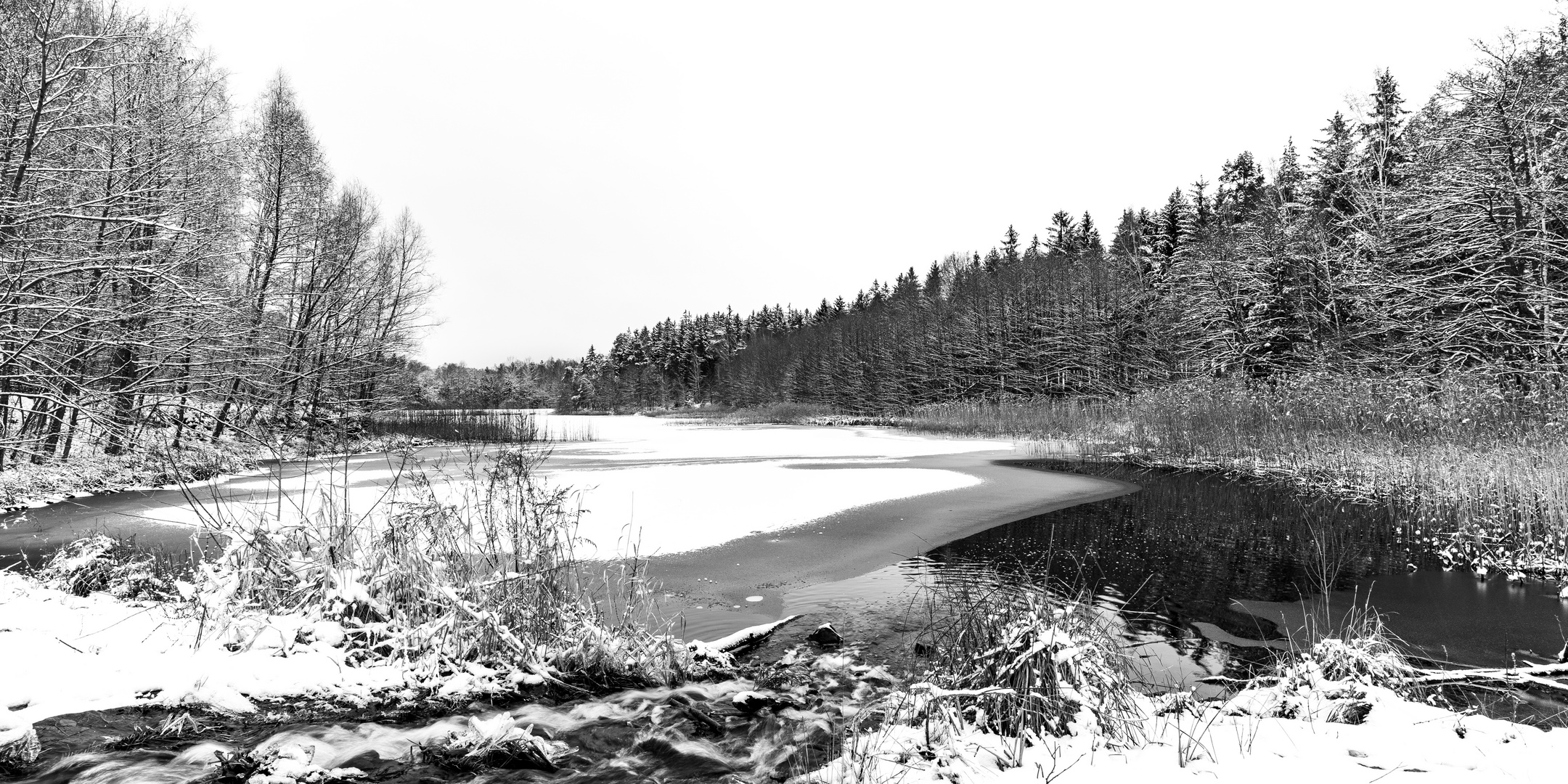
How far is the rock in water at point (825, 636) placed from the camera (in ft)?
17.1

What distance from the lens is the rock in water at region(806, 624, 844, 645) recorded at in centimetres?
521

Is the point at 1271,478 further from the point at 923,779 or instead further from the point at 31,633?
the point at 31,633

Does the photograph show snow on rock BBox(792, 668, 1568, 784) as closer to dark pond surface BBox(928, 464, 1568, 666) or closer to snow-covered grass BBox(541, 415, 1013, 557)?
dark pond surface BBox(928, 464, 1568, 666)

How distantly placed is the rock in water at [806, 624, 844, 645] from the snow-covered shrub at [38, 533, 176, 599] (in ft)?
16.2

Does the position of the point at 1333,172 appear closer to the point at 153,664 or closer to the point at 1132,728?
Result: the point at 1132,728

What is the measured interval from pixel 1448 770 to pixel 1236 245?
99.2 feet

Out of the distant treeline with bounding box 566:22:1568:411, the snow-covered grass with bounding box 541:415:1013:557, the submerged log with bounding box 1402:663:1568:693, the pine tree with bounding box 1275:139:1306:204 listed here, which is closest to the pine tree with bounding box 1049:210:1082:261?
the distant treeline with bounding box 566:22:1568:411

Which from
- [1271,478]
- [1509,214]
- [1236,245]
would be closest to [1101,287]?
[1236,245]

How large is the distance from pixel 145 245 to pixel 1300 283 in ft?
105

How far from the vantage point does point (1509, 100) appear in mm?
14875

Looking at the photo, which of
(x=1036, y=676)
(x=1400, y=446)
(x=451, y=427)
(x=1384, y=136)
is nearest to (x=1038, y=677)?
(x=1036, y=676)

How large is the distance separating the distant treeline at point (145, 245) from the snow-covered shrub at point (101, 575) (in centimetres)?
99

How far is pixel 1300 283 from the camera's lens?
79.1ft

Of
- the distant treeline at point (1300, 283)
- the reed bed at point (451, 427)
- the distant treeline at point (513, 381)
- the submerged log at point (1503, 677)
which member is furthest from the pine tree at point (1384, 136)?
the distant treeline at point (513, 381)
